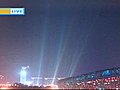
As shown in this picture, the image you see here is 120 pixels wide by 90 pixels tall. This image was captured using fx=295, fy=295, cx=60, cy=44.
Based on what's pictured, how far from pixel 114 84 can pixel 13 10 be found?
260 ft

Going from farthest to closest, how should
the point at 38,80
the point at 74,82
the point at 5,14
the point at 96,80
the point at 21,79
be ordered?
the point at 38,80
the point at 21,79
the point at 74,82
the point at 96,80
the point at 5,14

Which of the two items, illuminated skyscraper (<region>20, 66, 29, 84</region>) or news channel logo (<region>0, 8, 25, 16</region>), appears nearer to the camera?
news channel logo (<region>0, 8, 25, 16</region>)

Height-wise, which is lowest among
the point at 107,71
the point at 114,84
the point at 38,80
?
the point at 114,84

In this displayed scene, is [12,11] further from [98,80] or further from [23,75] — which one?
[23,75]

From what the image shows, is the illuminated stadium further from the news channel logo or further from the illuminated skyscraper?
the news channel logo

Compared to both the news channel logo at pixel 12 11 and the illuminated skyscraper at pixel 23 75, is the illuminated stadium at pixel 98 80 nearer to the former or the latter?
the illuminated skyscraper at pixel 23 75

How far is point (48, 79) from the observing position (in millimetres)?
168750

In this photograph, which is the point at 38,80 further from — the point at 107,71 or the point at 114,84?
the point at 114,84

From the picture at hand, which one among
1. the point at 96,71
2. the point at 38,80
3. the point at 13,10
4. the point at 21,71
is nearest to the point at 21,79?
the point at 21,71

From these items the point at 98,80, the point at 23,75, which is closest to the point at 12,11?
the point at 98,80

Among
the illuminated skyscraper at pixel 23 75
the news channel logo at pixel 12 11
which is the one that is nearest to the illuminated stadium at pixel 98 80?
the illuminated skyscraper at pixel 23 75

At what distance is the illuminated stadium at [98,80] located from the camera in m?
87.7

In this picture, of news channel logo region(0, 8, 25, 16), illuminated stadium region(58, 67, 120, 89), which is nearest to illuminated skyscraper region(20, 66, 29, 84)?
illuminated stadium region(58, 67, 120, 89)

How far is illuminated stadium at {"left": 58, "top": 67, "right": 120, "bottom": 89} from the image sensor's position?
8769cm
